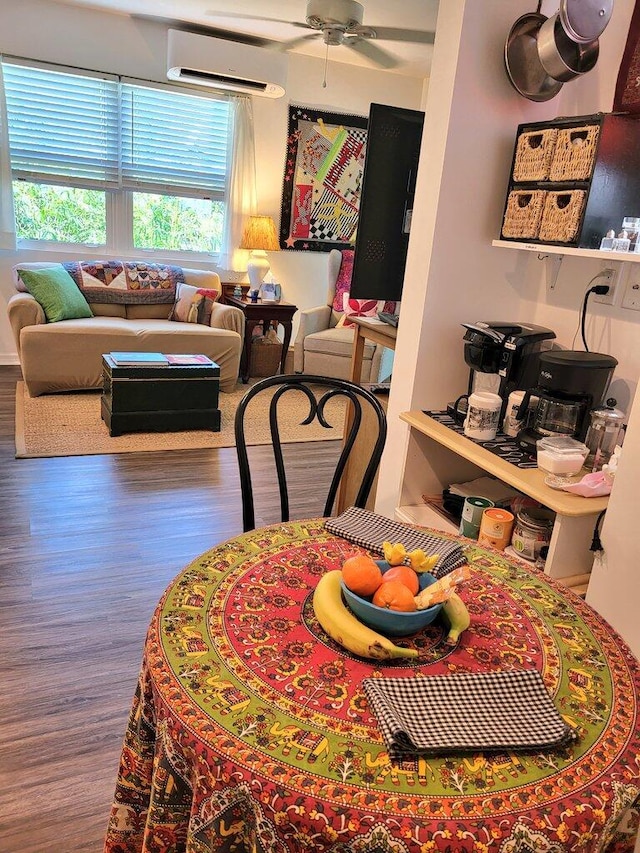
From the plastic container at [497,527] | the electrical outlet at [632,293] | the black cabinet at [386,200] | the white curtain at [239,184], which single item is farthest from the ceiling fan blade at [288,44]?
the plastic container at [497,527]

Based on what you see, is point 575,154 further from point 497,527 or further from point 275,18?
point 275,18

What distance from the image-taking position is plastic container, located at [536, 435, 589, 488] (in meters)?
1.71

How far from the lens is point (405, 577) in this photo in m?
1.13

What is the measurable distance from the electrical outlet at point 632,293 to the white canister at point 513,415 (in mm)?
405

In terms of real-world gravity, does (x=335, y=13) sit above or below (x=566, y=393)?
above

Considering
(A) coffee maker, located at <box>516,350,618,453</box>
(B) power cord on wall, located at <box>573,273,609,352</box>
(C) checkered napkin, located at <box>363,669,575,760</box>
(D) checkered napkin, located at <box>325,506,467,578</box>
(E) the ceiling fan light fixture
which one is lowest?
(C) checkered napkin, located at <box>363,669,575,760</box>

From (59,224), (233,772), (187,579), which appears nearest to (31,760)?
(187,579)

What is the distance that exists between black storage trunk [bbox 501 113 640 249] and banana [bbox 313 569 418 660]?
130 centimetres

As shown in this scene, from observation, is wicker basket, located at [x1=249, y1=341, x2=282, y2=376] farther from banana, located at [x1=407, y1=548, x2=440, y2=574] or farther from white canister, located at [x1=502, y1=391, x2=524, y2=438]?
banana, located at [x1=407, y1=548, x2=440, y2=574]

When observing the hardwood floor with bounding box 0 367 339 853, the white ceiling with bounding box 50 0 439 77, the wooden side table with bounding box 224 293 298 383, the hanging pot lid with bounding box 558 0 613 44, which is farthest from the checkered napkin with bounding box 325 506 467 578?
the wooden side table with bounding box 224 293 298 383

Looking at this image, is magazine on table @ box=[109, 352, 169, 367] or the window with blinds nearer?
magazine on table @ box=[109, 352, 169, 367]

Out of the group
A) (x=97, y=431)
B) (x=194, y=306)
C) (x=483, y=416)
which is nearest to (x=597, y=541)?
(x=483, y=416)

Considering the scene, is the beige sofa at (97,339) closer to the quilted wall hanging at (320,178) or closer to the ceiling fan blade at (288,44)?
the quilted wall hanging at (320,178)

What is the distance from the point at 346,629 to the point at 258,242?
487cm
